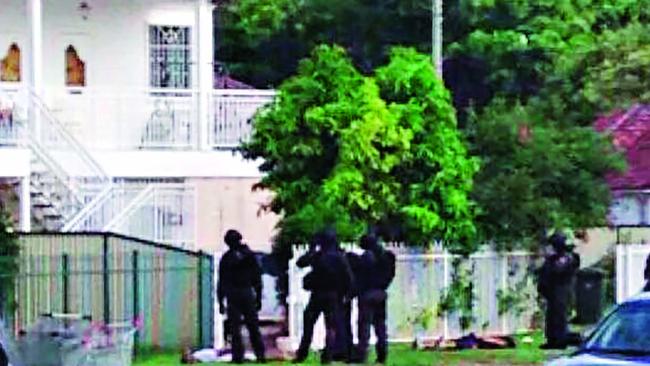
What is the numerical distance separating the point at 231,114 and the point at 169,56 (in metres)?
2.66

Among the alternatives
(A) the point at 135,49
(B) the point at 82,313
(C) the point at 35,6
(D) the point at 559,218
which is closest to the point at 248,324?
(B) the point at 82,313

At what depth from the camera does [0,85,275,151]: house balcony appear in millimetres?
37625

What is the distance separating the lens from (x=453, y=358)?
94.9ft

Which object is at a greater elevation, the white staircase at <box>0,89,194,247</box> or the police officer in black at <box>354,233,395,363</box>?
the white staircase at <box>0,89,194,247</box>

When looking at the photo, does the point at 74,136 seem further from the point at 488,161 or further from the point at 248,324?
the point at 248,324

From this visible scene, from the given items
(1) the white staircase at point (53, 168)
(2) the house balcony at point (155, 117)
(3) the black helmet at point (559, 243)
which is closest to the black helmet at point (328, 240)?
(3) the black helmet at point (559, 243)

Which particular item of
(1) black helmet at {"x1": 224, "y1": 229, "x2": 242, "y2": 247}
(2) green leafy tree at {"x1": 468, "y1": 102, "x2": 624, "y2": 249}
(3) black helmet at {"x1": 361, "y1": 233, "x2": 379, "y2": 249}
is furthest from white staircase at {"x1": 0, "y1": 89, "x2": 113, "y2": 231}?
(3) black helmet at {"x1": 361, "y1": 233, "x2": 379, "y2": 249}

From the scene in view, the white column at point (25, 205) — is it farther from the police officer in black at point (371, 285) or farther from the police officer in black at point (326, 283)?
the police officer in black at point (371, 285)

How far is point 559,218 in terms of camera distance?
113 ft

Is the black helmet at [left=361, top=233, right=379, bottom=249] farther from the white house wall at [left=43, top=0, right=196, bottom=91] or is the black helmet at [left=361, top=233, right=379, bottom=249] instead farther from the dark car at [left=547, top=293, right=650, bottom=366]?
the white house wall at [left=43, top=0, right=196, bottom=91]

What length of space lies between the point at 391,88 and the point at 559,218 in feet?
12.0

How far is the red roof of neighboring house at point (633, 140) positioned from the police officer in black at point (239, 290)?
54.8 ft

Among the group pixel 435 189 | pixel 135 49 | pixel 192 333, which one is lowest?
pixel 192 333

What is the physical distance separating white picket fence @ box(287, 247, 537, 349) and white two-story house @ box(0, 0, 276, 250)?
523 cm
